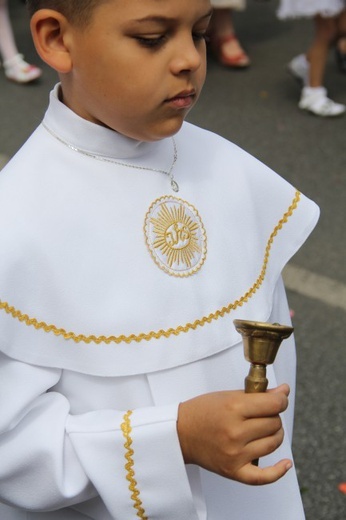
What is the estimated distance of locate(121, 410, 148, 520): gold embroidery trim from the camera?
1.69 meters

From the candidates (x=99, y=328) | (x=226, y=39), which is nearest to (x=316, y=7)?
(x=226, y=39)

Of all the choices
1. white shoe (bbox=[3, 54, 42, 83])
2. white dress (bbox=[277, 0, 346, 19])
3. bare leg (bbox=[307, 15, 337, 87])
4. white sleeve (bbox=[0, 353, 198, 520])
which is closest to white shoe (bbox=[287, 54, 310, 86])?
bare leg (bbox=[307, 15, 337, 87])

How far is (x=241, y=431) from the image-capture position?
158 centimetres

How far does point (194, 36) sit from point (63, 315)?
53 centimetres

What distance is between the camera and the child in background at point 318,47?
5801 mm

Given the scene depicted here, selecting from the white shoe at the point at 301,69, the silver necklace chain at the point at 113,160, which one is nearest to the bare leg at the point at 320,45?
the white shoe at the point at 301,69

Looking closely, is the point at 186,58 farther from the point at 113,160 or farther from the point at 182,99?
the point at 113,160

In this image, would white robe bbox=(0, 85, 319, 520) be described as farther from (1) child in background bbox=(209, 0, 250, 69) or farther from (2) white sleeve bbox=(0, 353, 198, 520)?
(1) child in background bbox=(209, 0, 250, 69)

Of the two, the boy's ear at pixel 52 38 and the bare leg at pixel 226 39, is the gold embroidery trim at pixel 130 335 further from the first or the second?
the bare leg at pixel 226 39

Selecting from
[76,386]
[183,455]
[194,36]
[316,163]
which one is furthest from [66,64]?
[316,163]

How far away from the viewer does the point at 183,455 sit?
1700 mm

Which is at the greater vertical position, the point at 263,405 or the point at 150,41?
the point at 150,41

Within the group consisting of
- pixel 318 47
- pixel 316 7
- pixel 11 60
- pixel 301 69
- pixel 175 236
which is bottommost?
pixel 301 69

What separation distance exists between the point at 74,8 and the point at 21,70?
518 centimetres
